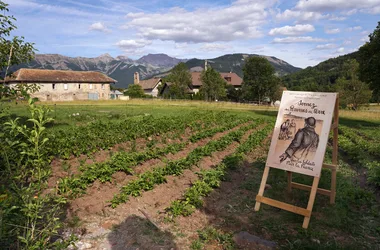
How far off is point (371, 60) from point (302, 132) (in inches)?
823

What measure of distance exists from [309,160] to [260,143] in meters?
7.06

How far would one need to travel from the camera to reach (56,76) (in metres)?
55.0

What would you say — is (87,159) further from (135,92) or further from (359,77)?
(135,92)

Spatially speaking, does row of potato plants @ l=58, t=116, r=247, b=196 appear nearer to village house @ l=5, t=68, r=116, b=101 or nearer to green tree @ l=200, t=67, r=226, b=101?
village house @ l=5, t=68, r=116, b=101

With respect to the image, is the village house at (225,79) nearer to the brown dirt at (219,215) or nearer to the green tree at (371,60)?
the green tree at (371,60)

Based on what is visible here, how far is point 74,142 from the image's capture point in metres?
8.69

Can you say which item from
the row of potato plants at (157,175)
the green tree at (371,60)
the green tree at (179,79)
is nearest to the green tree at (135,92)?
the green tree at (179,79)

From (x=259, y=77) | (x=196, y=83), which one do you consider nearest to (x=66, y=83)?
(x=196, y=83)

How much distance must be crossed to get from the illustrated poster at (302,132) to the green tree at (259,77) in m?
60.1

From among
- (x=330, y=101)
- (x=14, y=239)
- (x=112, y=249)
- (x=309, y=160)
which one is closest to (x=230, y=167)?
(x=309, y=160)

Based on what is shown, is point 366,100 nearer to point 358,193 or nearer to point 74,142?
point 358,193

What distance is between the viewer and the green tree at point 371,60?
21438 mm

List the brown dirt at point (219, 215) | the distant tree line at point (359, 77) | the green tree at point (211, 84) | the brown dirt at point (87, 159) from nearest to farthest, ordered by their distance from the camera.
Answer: the brown dirt at point (219, 215) < the brown dirt at point (87, 159) < the distant tree line at point (359, 77) < the green tree at point (211, 84)

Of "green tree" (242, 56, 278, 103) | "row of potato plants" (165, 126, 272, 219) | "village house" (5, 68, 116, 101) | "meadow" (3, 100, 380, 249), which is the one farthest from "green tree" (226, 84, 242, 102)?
"row of potato plants" (165, 126, 272, 219)
